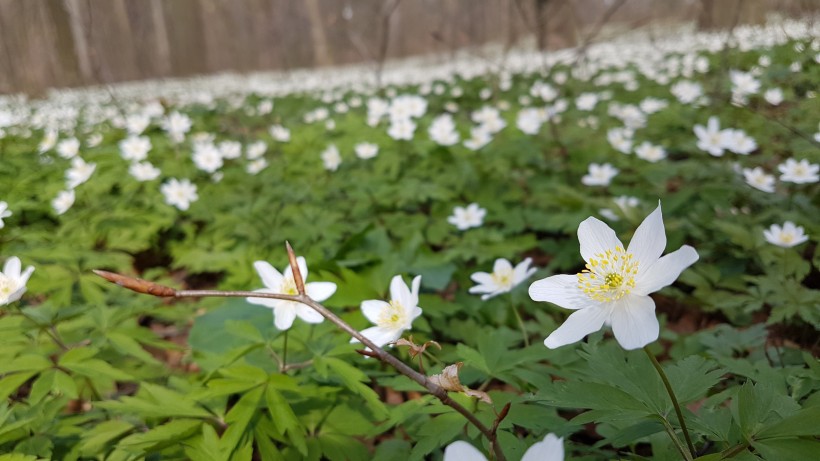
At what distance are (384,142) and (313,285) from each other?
9.09ft

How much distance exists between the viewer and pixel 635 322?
87 centimetres

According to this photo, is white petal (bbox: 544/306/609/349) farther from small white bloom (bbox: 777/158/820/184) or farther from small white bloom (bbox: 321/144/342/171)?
small white bloom (bbox: 321/144/342/171)

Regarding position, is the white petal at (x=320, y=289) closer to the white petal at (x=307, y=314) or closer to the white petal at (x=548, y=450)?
the white petal at (x=307, y=314)

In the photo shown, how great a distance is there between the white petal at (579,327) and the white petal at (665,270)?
84 millimetres

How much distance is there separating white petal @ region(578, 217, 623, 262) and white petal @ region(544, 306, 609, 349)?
0.44 ft

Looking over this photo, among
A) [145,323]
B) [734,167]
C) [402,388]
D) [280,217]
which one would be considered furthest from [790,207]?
[145,323]

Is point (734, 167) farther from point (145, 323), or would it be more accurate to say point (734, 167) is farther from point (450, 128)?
point (145, 323)

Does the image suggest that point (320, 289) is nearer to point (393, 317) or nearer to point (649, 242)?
→ point (393, 317)

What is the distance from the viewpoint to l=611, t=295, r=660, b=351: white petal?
82cm

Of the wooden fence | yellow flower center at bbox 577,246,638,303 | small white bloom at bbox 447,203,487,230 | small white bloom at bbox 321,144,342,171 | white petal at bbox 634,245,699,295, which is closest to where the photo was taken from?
white petal at bbox 634,245,699,295

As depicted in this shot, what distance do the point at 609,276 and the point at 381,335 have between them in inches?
24.3

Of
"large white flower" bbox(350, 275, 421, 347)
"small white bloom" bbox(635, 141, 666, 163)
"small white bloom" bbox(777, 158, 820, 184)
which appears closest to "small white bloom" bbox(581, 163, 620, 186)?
"small white bloom" bbox(635, 141, 666, 163)

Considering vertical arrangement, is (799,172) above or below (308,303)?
below

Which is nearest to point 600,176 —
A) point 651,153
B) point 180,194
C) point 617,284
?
point 651,153
